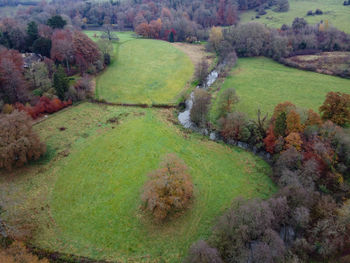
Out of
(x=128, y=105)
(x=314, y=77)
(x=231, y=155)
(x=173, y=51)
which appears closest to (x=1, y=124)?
(x=128, y=105)

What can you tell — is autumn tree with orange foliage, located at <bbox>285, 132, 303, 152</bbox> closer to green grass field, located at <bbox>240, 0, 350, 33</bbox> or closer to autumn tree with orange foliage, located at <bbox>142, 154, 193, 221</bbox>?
autumn tree with orange foliage, located at <bbox>142, 154, 193, 221</bbox>

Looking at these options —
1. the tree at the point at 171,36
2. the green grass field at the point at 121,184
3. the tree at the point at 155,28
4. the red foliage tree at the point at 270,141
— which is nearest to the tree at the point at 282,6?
the tree at the point at 171,36

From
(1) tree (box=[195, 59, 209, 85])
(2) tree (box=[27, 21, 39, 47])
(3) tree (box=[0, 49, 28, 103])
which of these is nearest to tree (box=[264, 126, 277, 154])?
(1) tree (box=[195, 59, 209, 85])

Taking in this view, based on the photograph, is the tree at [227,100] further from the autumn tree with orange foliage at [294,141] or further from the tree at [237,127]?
the autumn tree with orange foliage at [294,141]

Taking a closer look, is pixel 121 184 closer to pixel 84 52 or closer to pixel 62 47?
pixel 84 52

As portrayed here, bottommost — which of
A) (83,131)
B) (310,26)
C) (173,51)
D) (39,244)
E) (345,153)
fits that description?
(39,244)

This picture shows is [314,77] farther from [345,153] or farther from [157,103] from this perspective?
[157,103]

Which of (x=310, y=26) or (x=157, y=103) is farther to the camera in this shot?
(x=310, y=26)
